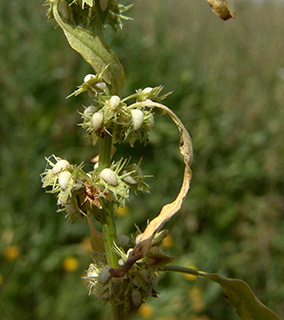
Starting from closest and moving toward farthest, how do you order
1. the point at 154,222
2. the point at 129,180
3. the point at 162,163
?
the point at 154,222
the point at 129,180
the point at 162,163

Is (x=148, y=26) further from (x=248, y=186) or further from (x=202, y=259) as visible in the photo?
(x=202, y=259)

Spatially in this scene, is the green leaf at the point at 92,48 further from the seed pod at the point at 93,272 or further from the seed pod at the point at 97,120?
the seed pod at the point at 93,272

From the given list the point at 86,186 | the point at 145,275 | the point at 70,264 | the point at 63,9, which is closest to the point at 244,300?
the point at 145,275

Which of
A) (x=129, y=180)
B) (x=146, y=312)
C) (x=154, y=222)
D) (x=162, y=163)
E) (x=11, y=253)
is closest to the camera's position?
(x=154, y=222)

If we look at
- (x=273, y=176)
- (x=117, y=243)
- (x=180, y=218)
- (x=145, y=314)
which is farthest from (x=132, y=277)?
(x=273, y=176)

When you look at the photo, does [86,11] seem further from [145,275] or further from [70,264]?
[70,264]

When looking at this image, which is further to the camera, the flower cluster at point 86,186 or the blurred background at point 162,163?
the blurred background at point 162,163

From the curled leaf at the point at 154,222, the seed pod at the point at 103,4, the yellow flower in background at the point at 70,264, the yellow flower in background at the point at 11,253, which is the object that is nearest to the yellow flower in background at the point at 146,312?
the yellow flower in background at the point at 70,264
